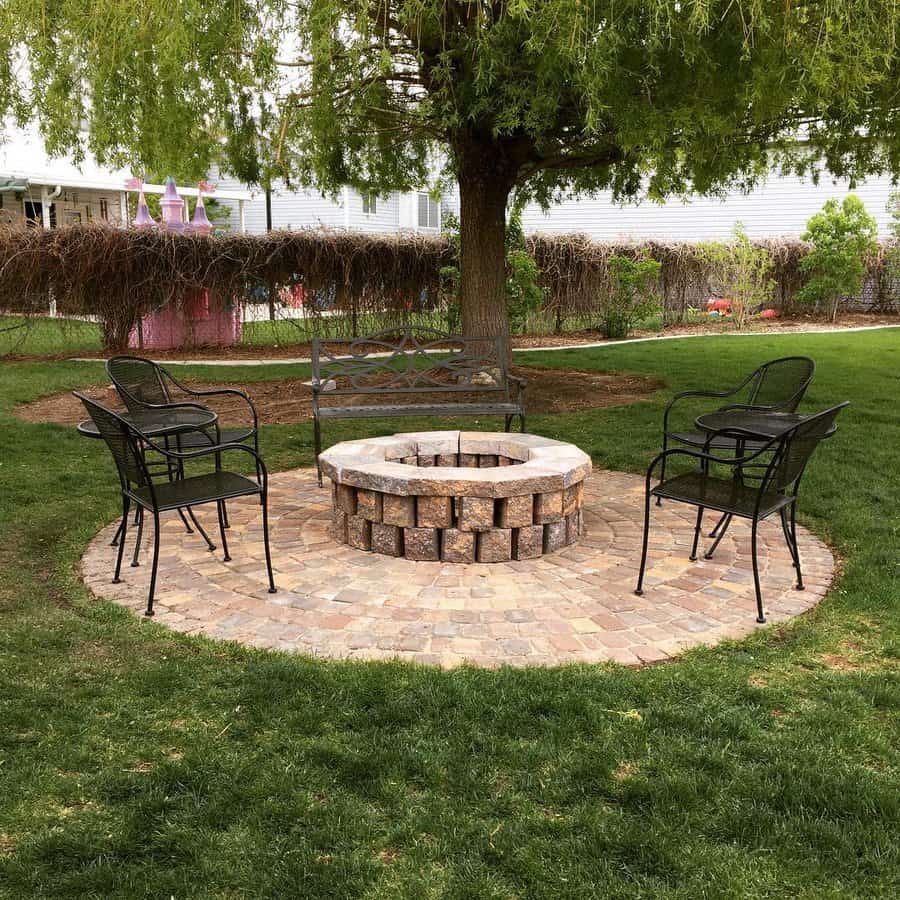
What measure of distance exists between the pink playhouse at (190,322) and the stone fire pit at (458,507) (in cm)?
983

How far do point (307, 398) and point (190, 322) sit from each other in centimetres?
515

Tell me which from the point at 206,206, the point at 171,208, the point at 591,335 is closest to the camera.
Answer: the point at 171,208

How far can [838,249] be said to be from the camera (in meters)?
18.4

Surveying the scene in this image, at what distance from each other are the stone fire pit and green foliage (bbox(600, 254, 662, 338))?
1182 cm

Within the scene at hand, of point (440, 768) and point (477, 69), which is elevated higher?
point (477, 69)

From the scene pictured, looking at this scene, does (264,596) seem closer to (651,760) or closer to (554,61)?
(651,760)

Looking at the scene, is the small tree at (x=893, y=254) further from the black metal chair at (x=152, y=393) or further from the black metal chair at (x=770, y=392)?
the black metal chair at (x=152, y=393)

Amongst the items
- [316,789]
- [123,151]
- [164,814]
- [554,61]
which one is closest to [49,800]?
[164,814]

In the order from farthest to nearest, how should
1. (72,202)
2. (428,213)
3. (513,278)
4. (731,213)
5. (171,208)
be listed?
(428,213) → (72,202) → (731,213) → (171,208) → (513,278)

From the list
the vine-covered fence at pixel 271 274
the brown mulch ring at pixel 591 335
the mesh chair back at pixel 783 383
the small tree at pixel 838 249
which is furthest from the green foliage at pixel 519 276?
the mesh chair back at pixel 783 383

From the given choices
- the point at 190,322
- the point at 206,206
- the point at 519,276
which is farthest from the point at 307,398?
the point at 206,206

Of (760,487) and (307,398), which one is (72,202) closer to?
(307,398)

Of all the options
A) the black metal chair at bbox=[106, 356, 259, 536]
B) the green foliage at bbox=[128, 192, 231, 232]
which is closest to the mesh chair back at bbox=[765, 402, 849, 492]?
the black metal chair at bbox=[106, 356, 259, 536]

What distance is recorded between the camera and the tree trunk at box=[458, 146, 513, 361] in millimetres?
9234
